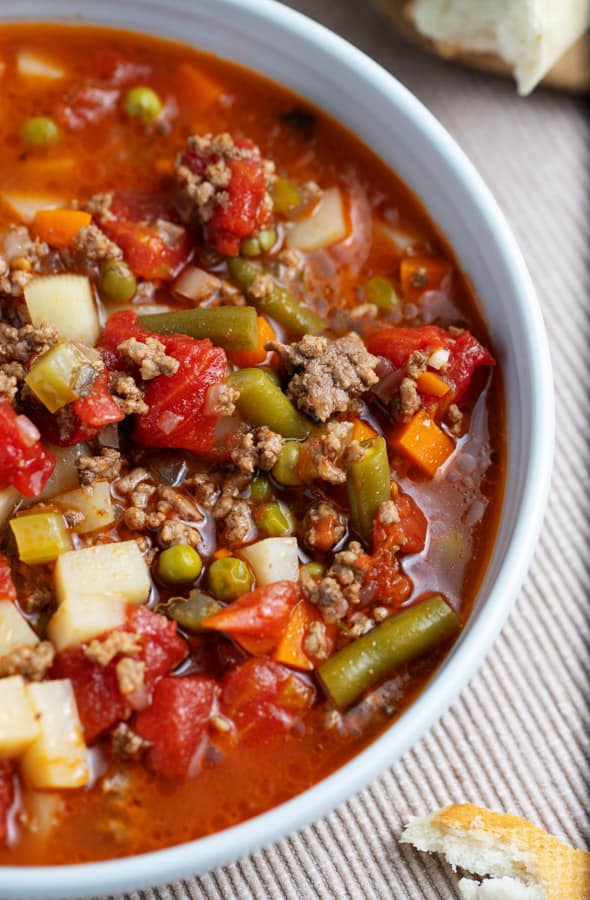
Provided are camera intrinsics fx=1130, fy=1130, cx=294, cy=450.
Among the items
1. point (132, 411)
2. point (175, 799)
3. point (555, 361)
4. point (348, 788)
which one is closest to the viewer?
point (348, 788)

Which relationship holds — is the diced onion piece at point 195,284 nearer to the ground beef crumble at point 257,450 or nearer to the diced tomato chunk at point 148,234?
the diced tomato chunk at point 148,234

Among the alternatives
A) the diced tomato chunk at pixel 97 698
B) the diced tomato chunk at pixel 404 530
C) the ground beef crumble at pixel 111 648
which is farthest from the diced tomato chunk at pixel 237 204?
the diced tomato chunk at pixel 97 698

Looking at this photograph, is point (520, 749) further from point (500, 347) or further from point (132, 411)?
point (132, 411)

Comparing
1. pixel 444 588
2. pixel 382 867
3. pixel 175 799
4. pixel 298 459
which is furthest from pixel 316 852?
pixel 298 459

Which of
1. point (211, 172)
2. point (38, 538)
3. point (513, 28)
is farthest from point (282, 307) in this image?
point (513, 28)

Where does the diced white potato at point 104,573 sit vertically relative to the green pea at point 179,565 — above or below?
below

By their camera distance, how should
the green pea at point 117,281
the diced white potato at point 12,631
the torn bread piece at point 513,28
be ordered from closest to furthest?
1. the diced white potato at point 12,631
2. the green pea at point 117,281
3. the torn bread piece at point 513,28

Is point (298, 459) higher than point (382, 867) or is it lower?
higher
